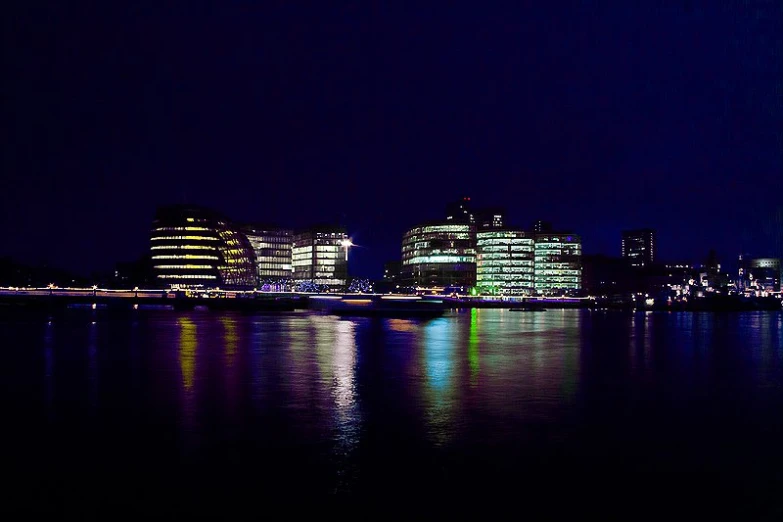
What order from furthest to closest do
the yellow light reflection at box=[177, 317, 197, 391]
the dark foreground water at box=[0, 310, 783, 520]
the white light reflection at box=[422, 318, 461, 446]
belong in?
the yellow light reflection at box=[177, 317, 197, 391] → the white light reflection at box=[422, 318, 461, 446] → the dark foreground water at box=[0, 310, 783, 520]

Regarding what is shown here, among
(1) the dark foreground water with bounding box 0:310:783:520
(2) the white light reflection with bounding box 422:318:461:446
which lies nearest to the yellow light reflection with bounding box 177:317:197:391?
(1) the dark foreground water with bounding box 0:310:783:520

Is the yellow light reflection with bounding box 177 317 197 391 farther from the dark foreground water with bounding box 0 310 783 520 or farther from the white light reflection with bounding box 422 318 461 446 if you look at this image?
the white light reflection with bounding box 422 318 461 446

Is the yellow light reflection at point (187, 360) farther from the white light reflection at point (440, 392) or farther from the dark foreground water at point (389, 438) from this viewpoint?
the white light reflection at point (440, 392)

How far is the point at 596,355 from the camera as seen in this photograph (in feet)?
117

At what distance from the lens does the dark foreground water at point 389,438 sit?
10844mm

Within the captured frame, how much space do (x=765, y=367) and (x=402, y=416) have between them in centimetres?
2080

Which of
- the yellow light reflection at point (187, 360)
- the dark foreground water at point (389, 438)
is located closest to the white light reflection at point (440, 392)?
the dark foreground water at point (389, 438)

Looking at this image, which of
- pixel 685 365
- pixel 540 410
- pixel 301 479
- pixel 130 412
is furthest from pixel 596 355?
pixel 301 479

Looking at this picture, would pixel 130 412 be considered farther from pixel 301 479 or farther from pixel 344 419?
pixel 301 479

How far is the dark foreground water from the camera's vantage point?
1084 cm

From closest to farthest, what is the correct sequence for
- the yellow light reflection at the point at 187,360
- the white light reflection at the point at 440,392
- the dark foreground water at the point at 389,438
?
the dark foreground water at the point at 389,438 → the white light reflection at the point at 440,392 → the yellow light reflection at the point at 187,360

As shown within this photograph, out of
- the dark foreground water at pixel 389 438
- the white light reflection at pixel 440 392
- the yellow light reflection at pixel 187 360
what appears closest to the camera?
the dark foreground water at pixel 389 438

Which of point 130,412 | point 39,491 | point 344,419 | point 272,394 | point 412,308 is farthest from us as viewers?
point 412,308

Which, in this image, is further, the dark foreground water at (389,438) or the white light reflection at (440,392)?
the white light reflection at (440,392)
